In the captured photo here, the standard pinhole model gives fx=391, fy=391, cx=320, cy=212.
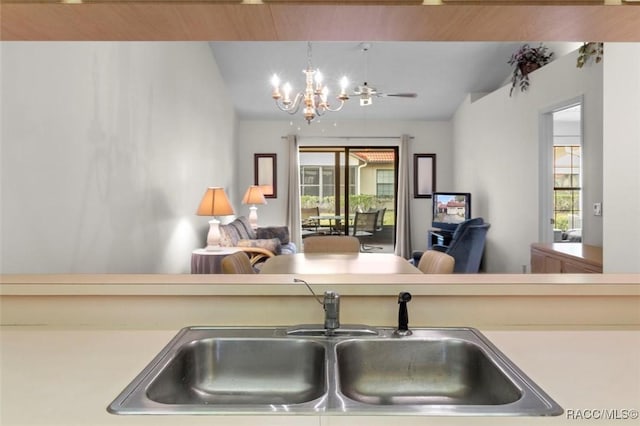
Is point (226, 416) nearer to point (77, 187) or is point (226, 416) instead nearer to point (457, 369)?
point (457, 369)

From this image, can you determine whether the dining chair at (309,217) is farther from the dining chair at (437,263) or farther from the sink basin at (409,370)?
the sink basin at (409,370)

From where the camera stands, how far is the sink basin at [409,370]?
3.30ft

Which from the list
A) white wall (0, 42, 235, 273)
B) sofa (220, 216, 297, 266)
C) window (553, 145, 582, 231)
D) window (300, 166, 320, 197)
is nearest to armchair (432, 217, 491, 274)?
window (553, 145, 582, 231)

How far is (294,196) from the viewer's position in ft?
22.0

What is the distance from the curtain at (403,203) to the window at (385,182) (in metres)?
0.26

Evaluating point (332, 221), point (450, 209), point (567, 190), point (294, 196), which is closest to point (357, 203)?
point (332, 221)

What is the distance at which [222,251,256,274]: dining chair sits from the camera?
5.24 feet

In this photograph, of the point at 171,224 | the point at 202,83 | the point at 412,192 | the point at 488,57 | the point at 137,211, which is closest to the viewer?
the point at 137,211

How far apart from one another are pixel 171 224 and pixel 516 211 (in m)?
3.97

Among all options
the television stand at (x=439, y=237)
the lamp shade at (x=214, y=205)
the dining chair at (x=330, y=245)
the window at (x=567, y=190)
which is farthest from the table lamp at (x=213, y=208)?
the window at (x=567, y=190)

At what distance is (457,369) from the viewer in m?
1.02

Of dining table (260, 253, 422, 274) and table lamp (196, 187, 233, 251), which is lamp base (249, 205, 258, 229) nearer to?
table lamp (196, 187, 233, 251)

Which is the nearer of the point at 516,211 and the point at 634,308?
the point at 634,308

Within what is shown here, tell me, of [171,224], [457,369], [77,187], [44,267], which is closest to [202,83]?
[171,224]
